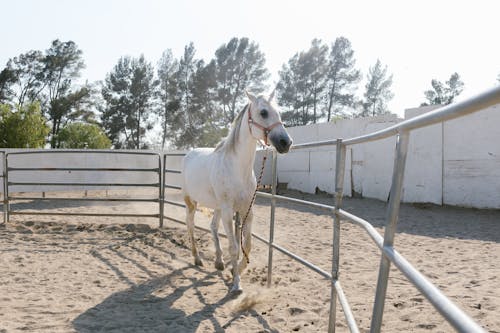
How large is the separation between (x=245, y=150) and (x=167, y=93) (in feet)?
98.8

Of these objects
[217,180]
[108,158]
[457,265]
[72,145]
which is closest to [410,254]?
[457,265]

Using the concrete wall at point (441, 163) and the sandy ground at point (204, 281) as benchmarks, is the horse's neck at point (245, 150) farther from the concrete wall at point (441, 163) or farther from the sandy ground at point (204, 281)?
the concrete wall at point (441, 163)

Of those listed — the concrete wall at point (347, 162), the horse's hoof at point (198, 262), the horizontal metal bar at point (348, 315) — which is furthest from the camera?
the concrete wall at point (347, 162)

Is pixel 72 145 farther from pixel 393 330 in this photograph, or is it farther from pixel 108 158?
pixel 393 330

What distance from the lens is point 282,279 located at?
401cm

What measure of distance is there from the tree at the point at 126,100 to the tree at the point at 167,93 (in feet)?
3.11

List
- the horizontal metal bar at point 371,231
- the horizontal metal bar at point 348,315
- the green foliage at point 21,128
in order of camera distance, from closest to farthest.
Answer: the horizontal metal bar at point 371,231 → the horizontal metal bar at point 348,315 → the green foliage at point 21,128

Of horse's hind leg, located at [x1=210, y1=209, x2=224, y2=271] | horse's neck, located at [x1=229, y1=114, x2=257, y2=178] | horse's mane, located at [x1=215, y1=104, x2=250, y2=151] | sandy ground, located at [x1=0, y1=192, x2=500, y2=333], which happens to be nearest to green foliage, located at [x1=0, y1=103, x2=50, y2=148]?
sandy ground, located at [x1=0, y1=192, x2=500, y2=333]

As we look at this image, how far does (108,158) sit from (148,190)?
1858mm

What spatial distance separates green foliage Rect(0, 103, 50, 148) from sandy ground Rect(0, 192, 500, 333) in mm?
17120

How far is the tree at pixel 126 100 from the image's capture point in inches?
1243

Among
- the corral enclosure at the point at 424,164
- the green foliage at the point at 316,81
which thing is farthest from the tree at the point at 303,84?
the corral enclosure at the point at 424,164

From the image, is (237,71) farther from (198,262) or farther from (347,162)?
(198,262)

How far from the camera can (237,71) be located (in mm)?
31359
